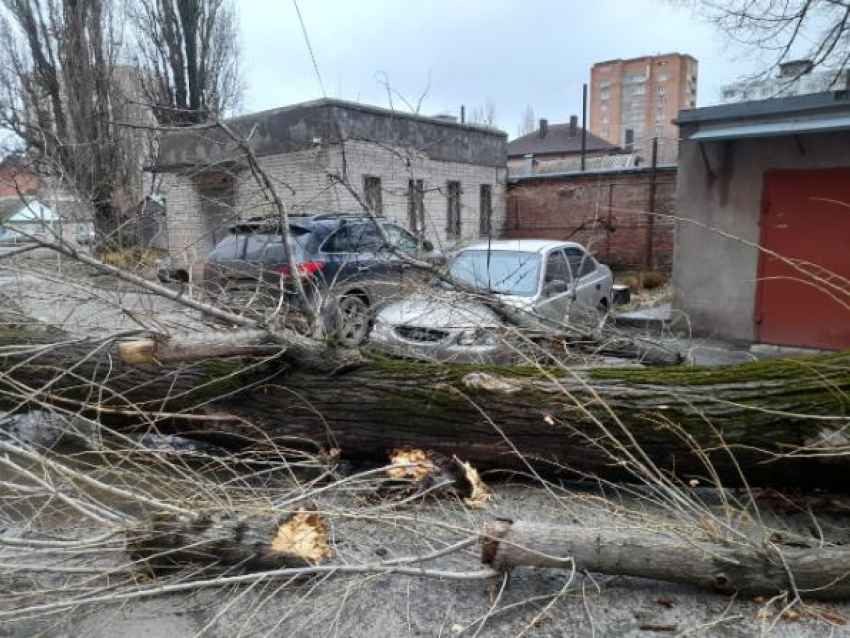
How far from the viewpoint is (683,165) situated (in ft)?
28.0

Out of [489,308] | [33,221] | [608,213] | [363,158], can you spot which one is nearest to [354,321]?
[489,308]

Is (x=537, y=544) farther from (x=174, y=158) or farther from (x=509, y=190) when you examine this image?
(x=509, y=190)

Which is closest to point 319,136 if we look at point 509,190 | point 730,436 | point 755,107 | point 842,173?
point 509,190

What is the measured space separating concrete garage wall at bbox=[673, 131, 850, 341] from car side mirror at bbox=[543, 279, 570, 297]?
258cm

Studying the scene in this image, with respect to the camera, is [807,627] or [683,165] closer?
[807,627]

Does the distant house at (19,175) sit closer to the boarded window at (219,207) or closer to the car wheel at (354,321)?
the boarded window at (219,207)

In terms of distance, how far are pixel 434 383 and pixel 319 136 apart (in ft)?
31.8

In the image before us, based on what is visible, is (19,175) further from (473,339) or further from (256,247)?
(473,339)

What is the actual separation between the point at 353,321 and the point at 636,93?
68558 mm

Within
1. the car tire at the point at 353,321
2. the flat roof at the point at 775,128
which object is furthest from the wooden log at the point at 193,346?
the flat roof at the point at 775,128

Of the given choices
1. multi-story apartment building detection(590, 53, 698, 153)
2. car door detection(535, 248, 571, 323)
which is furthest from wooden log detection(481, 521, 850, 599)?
multi-story apartment building detection(590, 53, 698, 153)

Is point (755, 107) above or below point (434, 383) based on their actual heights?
above

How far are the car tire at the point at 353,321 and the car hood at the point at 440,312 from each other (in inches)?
9.7

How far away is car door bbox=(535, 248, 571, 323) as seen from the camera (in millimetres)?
6412
